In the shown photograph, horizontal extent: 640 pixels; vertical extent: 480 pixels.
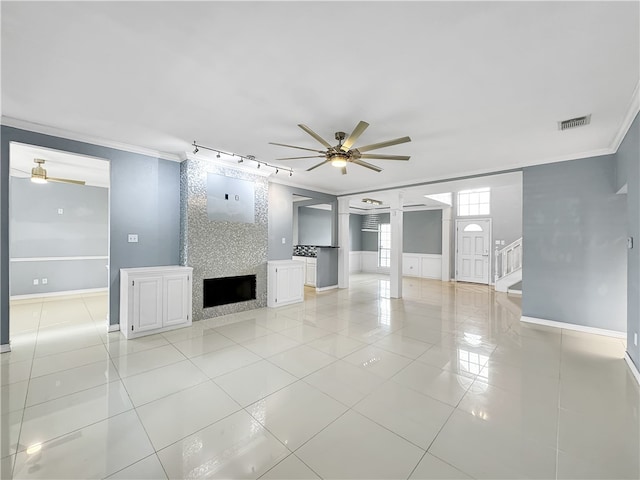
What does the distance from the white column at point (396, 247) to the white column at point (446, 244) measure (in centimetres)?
342

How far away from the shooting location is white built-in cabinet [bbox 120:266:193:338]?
3.71 metres

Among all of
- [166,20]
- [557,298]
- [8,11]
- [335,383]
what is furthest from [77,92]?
[557,298]

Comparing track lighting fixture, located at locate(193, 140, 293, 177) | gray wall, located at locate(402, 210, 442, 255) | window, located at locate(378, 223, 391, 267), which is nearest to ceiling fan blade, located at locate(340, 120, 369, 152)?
track lighting fixture, located at locate(193, 140, 293, 177)

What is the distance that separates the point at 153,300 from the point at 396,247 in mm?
5206

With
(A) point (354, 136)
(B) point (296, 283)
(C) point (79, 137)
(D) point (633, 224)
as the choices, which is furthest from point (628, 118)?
(C) point (79, 137)

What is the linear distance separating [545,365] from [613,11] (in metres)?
3.20

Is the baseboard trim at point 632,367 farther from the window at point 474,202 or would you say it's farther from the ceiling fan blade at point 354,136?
the window at point 474,202

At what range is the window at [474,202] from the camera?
8.55 metres

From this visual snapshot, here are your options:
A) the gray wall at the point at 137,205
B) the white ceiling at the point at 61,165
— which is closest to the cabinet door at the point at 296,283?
the gray wall at the point at 137,205

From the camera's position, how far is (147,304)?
150 inches

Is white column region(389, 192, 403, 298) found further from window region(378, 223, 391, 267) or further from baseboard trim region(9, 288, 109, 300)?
baseboard trim region(9, 288, 109, 300)

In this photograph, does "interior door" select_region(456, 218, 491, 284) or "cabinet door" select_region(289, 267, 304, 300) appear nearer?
"cabinet door" select_region(289, 267, 304, 300)

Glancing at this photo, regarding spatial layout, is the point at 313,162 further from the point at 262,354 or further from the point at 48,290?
the point at 48,290

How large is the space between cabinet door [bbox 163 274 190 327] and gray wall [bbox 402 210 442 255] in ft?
26.7
